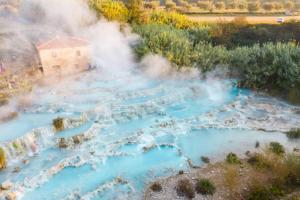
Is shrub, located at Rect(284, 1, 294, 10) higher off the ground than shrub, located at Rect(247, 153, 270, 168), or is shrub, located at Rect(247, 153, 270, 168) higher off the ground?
shrub, located at Rect(284, 1, 294, 10)

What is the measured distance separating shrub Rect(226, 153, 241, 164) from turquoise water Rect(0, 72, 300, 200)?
57cm

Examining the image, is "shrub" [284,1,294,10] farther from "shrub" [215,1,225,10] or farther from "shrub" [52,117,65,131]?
"shrub" [52,117,65,131]

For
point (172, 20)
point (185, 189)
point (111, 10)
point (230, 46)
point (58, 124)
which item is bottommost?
point (185, 189)

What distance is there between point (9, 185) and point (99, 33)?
2235 centimetres

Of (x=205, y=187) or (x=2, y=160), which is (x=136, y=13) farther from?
(x=205, y=187)

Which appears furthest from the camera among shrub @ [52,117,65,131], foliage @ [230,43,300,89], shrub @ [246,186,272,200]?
foliage @ [230,43,300,89]

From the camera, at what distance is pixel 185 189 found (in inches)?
568

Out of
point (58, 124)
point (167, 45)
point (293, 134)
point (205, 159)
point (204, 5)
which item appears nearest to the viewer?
point (205, 159)

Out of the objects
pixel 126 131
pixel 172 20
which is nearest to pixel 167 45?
pixel 172 20

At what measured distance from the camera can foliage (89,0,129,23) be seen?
36781 millimetres

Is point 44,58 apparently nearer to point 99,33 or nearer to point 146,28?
point 99,33

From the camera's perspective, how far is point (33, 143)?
1842 centimetres

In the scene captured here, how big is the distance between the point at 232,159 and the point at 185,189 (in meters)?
3.78

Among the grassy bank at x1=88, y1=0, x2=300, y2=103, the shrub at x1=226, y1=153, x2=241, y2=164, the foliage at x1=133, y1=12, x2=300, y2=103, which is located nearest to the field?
the grassy bank at x1=88, y1=0, x2=300, y2=103
